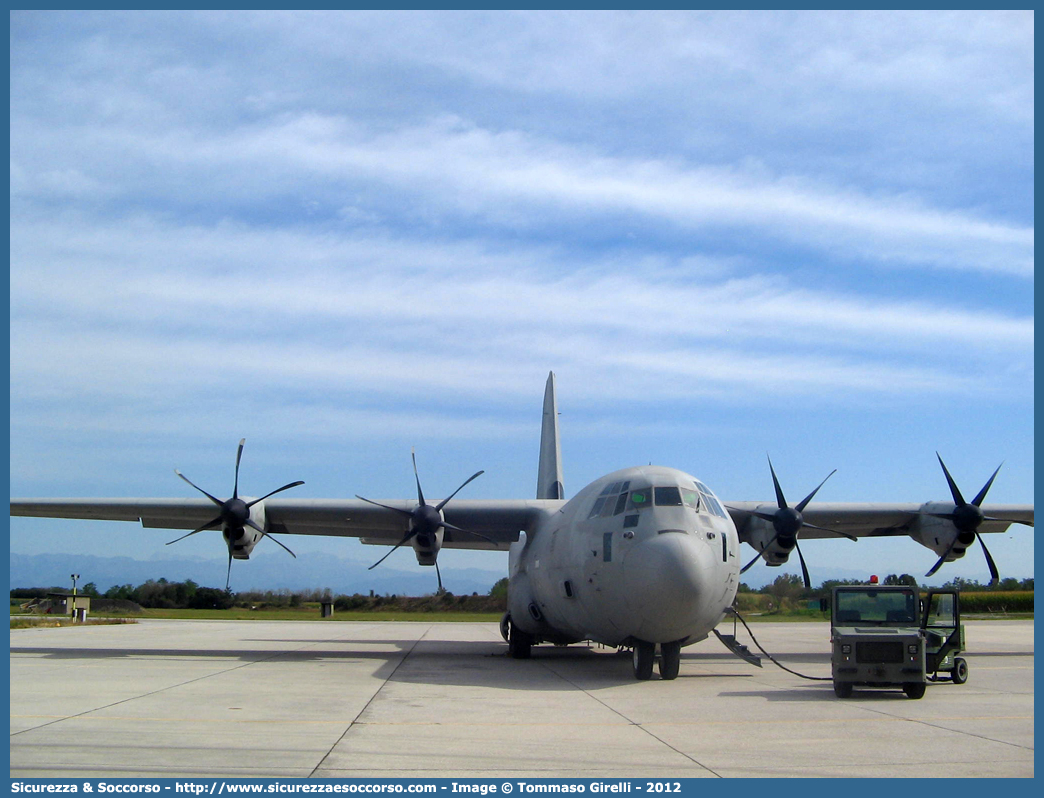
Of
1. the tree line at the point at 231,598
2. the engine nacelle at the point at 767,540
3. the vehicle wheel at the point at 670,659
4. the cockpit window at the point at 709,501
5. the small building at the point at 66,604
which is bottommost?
the tree line at the point at 231,598

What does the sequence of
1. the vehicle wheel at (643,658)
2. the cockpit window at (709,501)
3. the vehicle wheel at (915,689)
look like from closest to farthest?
the vehicle wheel at (915,689) < the vehicle wheel at (643,658) < the cockpit window at (709,501)

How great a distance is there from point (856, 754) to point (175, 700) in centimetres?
994

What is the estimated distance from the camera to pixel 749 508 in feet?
85.1

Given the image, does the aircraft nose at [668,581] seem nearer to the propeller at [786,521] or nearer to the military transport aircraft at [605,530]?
the military transport aircraft at [605,530]

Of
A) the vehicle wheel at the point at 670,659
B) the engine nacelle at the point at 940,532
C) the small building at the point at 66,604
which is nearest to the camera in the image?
→ the vehicle wheel at the point at 670,659

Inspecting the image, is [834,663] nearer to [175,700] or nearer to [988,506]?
[175,700]

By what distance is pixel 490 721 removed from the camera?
11836mm

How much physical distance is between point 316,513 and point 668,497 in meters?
12.5

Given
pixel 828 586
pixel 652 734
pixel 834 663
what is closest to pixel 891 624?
pixel 834 663

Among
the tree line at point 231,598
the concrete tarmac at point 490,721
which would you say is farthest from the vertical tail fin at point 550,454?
the tree line at point 231,598

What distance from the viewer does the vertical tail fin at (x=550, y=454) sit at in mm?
30109

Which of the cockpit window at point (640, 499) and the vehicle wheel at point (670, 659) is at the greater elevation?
the cockpit window at point (640, 499)

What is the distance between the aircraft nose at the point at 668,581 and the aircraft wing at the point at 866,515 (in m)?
9.83

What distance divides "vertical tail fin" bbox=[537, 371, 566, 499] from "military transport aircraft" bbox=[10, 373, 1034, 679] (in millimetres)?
56
